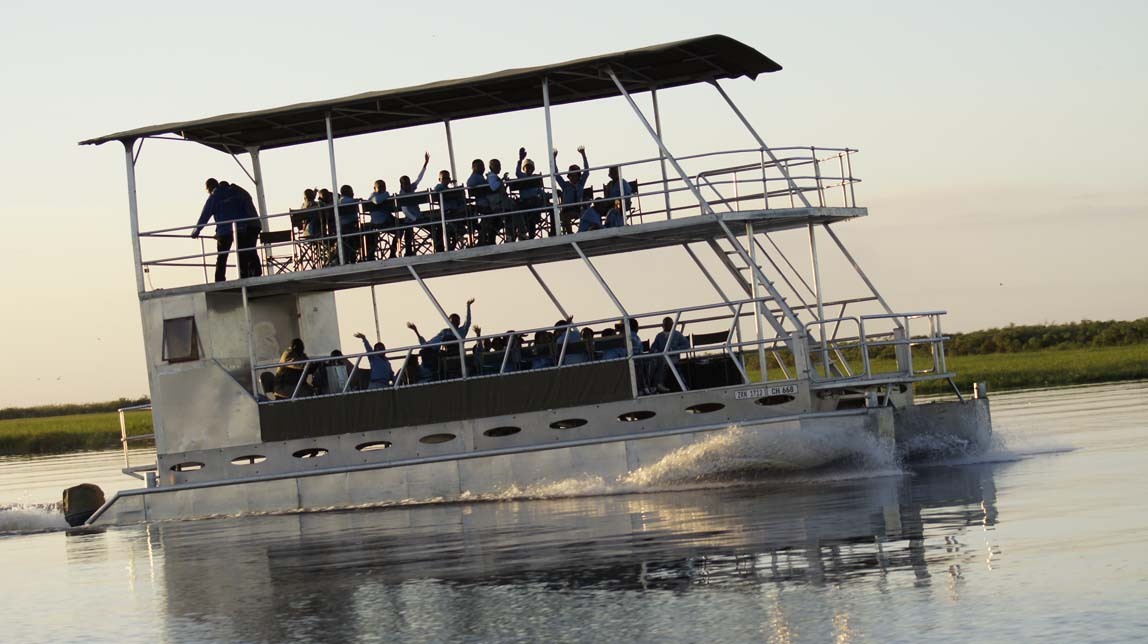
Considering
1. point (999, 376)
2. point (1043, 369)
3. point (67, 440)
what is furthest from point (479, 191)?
point (67, 440)

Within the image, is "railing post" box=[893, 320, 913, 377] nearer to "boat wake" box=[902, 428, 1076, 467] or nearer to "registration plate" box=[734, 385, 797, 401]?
"boat wake" box=[902, 428, 1076, 467]

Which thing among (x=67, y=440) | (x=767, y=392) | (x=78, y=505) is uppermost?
(x=67, y=440)

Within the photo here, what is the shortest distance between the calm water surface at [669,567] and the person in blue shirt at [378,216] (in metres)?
3.52

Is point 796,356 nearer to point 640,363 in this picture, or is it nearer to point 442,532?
point 640,363

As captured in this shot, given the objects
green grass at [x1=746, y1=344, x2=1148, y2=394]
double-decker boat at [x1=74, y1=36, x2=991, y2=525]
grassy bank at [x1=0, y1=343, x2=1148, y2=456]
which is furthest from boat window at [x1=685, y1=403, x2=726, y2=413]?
grassy bank at [x1=0, y1=343, x2=1148, y2=456]

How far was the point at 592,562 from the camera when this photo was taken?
1241 cm

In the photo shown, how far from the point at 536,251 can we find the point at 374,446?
326cm

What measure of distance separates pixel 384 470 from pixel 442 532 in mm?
3524

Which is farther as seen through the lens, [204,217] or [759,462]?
[204,217]

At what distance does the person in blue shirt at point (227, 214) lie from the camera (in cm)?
2127

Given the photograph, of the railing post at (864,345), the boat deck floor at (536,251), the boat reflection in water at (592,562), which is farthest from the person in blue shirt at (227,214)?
the railing post at (864,345)

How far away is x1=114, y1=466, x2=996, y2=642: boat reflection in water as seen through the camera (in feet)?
33.2

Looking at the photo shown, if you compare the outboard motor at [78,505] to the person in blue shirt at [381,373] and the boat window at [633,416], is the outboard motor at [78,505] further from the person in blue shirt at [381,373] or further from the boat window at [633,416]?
the boat window at [633,416]

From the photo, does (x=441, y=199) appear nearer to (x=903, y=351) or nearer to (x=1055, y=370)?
(x=903, y=351)
